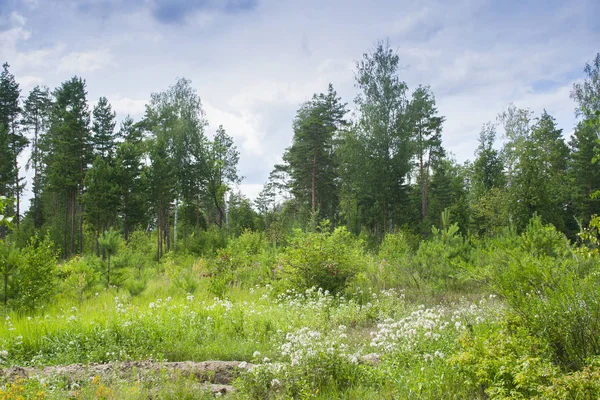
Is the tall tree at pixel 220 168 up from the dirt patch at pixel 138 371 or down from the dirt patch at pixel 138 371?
up

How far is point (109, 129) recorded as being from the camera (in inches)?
1128

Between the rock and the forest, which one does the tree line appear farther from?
the rock

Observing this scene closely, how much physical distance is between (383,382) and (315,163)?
23.9 metres

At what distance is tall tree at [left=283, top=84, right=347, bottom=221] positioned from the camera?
89.0 ft

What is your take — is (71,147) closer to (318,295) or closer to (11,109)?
(11,109)

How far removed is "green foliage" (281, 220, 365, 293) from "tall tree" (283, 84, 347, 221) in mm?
15353

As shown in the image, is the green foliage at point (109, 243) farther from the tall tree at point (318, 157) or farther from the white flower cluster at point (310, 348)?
the tall tree at point (318, 157)

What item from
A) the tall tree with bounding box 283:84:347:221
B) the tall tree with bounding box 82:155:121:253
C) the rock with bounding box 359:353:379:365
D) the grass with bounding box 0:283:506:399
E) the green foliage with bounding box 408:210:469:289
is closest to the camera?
the grass with bounding box 0:283:506:399

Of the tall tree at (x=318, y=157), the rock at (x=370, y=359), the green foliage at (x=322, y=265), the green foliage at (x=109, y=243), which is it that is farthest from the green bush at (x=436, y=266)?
the tall tree at (x=318, y=157)

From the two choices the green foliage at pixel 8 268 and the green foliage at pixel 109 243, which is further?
the green foliage at pixel 109 243

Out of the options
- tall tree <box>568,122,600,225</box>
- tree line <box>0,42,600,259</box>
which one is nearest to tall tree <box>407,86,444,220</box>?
tree line <box>0,42,600,259</box>

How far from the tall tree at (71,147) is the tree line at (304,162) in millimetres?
80

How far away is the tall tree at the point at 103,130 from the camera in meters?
28.0

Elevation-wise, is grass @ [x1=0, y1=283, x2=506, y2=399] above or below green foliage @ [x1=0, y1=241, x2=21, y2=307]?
below
